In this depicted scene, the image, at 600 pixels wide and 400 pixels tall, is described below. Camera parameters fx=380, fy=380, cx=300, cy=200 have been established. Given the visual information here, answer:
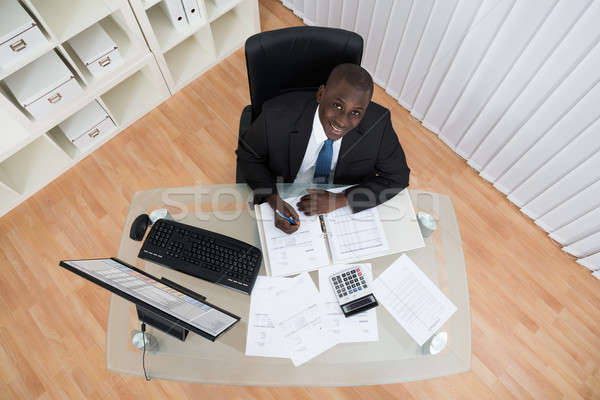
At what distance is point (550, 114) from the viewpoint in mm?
1783

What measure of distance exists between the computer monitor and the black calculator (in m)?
0.42

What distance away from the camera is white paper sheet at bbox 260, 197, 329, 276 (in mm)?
1401

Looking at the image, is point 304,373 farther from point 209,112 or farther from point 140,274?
point 209,112

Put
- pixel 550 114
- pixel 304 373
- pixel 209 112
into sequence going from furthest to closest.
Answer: pixel 209 112 → pixel 550 114 → pixel 304 373

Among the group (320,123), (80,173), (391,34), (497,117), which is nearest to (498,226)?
(497,117)

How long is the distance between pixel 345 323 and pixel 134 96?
1.97 m

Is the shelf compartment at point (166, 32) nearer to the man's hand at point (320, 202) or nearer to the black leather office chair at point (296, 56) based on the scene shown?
the black leather office chair at point (296, 56)

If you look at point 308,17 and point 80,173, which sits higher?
point 308,17

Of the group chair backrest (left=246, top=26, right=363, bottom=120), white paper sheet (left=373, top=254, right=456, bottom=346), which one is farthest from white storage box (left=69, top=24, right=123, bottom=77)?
white paper sheet (left=373, top=254, right=456, bottom=346)

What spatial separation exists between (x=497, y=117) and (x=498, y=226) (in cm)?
68

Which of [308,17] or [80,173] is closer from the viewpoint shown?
[80,173]

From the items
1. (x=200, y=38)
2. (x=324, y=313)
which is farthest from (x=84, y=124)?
(x=324, y=313)

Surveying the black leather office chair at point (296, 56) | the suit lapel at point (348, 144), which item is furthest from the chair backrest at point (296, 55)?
the suit lapel at point (348, 144)

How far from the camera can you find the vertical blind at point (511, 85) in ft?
5.15
